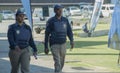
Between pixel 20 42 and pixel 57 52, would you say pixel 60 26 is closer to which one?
pixel 57 52

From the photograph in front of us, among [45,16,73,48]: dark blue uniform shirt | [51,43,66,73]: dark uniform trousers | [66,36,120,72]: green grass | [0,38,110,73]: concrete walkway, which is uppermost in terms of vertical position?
[45,16,73,48]: dark blue uniform shirt

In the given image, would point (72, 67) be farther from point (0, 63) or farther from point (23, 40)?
point (23, 40)

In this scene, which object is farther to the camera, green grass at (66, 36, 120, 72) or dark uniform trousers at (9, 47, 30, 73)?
green grass at (66, 36, 120, 72)

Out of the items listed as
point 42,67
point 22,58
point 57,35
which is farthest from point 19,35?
point 42,67

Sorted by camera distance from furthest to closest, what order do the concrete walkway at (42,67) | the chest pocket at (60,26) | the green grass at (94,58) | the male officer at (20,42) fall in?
1. the green grass at (94,58)
2. the concrete walkway at (42,67)
3. the chest pocket at (60,26)
4. the male officer at (20,42)

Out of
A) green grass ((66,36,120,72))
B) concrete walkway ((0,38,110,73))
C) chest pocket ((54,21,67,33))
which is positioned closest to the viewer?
chest pocket ((54,21,67,33))

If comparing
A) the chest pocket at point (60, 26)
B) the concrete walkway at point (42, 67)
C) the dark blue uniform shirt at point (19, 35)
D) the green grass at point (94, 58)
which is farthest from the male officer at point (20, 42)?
the green grass at point (94, 58)

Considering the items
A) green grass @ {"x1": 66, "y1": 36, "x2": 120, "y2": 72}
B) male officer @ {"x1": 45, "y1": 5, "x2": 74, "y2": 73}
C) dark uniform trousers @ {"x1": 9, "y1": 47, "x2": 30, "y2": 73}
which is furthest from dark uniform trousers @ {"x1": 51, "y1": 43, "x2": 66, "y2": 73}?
green grass @ {"x1": 66, "y1": 36, "x2": 120, "y2": 72}

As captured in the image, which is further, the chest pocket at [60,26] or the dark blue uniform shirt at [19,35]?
the chest pocket at [60,26]

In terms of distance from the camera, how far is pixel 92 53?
21.9m

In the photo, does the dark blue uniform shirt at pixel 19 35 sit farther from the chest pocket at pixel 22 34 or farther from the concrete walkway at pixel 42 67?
the concrete walkway at pixel 42 67

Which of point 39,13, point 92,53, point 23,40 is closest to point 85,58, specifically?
point 92,53

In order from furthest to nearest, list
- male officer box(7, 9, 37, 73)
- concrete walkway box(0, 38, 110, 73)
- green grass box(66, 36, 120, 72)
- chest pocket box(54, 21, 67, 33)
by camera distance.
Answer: green grass box(66, 36, 120, 72), concrete walkway box(0, 38, 110, 73), chest pocket box(54, 21, 67, 33), male officer box(7, 9, 37, 73)

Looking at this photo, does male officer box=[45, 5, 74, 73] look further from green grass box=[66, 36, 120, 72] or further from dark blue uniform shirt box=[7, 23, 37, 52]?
green grass box=[66, 36, 120, 72]
